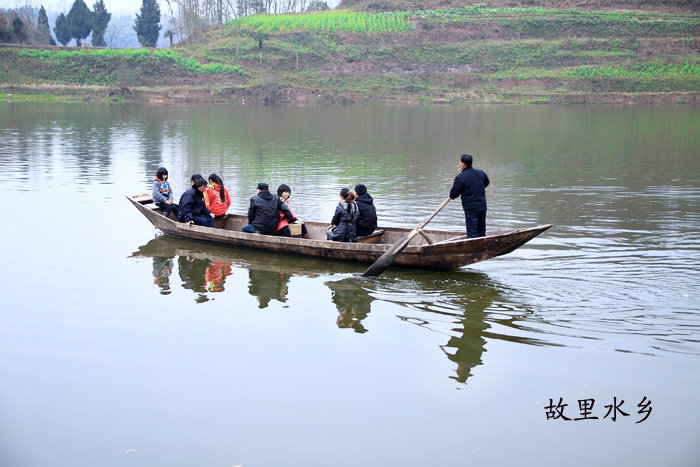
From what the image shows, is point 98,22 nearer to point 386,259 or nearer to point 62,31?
point 62,31

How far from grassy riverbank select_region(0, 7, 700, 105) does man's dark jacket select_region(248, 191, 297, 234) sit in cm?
4785

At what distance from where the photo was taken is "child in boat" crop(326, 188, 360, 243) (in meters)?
10.9

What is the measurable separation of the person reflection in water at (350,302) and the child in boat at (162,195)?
4671 millimetres

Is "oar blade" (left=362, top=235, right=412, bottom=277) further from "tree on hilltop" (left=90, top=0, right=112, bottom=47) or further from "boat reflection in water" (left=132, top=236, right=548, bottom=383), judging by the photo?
"tree on hilltop" (left=90, top=0, right=112, bottom=47)

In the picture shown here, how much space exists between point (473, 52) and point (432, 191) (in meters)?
52.6

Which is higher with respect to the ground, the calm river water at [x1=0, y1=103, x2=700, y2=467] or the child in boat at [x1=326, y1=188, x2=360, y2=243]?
the child in boat at [x1=326, y1=188, x2=360, y2=243]

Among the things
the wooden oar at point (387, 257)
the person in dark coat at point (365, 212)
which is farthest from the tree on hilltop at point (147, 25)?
the wooden oar at point (387, 257)

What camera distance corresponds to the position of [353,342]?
7934 millimetres

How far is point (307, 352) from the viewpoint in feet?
25.1

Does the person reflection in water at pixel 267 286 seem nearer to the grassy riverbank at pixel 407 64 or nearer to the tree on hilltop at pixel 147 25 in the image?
the grassy riverbank at pixel 407 64

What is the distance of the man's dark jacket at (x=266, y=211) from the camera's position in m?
11.7

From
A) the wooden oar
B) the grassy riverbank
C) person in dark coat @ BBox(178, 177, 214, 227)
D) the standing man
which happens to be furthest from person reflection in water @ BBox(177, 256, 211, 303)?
the grassy riverbank

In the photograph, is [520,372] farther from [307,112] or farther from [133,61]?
[133,61]

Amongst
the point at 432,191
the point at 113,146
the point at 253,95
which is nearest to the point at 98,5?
the point at 253,95
